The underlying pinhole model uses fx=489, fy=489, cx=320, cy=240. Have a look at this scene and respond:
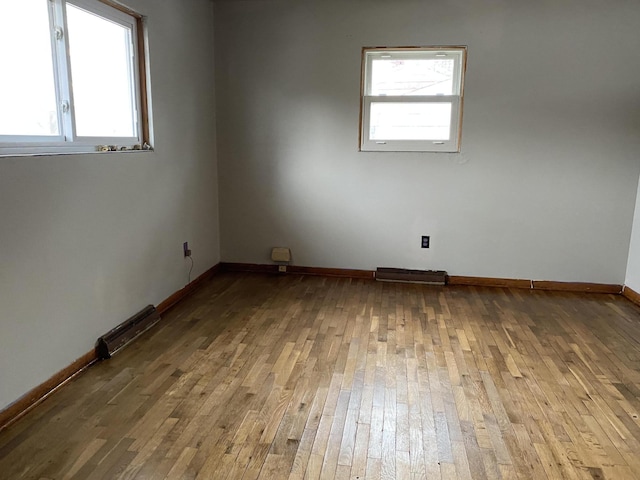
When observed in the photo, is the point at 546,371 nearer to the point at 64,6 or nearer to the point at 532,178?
the point at 532,178

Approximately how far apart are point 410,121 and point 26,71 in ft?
9.81

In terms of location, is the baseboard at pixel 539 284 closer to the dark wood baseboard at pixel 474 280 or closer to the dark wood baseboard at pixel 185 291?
the dark wood baseboard at pixel 474 280

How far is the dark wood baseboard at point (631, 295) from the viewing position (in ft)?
13.1

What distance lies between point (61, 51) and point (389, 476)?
2.62 metres

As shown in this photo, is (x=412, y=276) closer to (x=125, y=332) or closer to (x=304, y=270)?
(x=304, y=270)

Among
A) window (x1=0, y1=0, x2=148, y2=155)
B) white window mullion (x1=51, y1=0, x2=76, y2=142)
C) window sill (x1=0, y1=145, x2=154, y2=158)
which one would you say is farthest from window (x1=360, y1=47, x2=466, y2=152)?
white window mullion (x1=51, y1=0, x2=76, y2=142)

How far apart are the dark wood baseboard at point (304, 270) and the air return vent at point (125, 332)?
142 cm

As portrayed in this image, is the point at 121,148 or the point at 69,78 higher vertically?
the point at 69,78

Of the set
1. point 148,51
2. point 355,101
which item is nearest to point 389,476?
point 148,51

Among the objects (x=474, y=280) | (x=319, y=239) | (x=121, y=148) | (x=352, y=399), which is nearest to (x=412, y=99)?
(x=319, y=239)

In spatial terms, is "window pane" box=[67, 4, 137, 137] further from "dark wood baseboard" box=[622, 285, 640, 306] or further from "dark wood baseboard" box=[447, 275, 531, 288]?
"dark wood baseboard" box=[622, 285, 640, 306]

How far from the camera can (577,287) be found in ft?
14.2

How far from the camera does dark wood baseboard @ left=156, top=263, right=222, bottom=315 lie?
370 centimetres

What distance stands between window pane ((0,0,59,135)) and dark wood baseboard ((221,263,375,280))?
2.47 m
